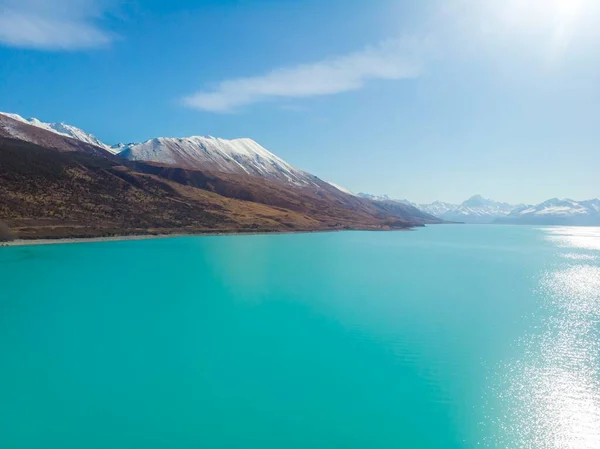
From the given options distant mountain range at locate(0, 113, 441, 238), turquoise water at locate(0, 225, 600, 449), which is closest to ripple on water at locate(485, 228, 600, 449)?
turquoise water at locate(0, 225, 600, 449)

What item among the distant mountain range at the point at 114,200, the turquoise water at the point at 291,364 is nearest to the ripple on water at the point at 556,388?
the turquoise water at the point at 291,364

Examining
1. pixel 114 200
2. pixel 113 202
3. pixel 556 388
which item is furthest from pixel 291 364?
pixel 114 200

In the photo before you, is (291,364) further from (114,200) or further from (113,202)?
(114,200)

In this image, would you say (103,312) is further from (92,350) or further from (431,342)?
(431,342)

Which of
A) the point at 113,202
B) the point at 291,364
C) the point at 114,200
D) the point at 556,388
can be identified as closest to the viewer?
the point at 556,388

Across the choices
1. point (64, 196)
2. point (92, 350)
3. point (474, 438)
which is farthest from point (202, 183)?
point (474, 438)

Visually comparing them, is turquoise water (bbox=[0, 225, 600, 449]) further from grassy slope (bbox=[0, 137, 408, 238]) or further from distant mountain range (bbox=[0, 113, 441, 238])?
distant mountain range (bbox=[0, 113, 441, 238])

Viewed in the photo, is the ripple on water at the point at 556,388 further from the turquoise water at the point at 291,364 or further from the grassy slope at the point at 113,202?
the grassy slope at the point at 113,202
